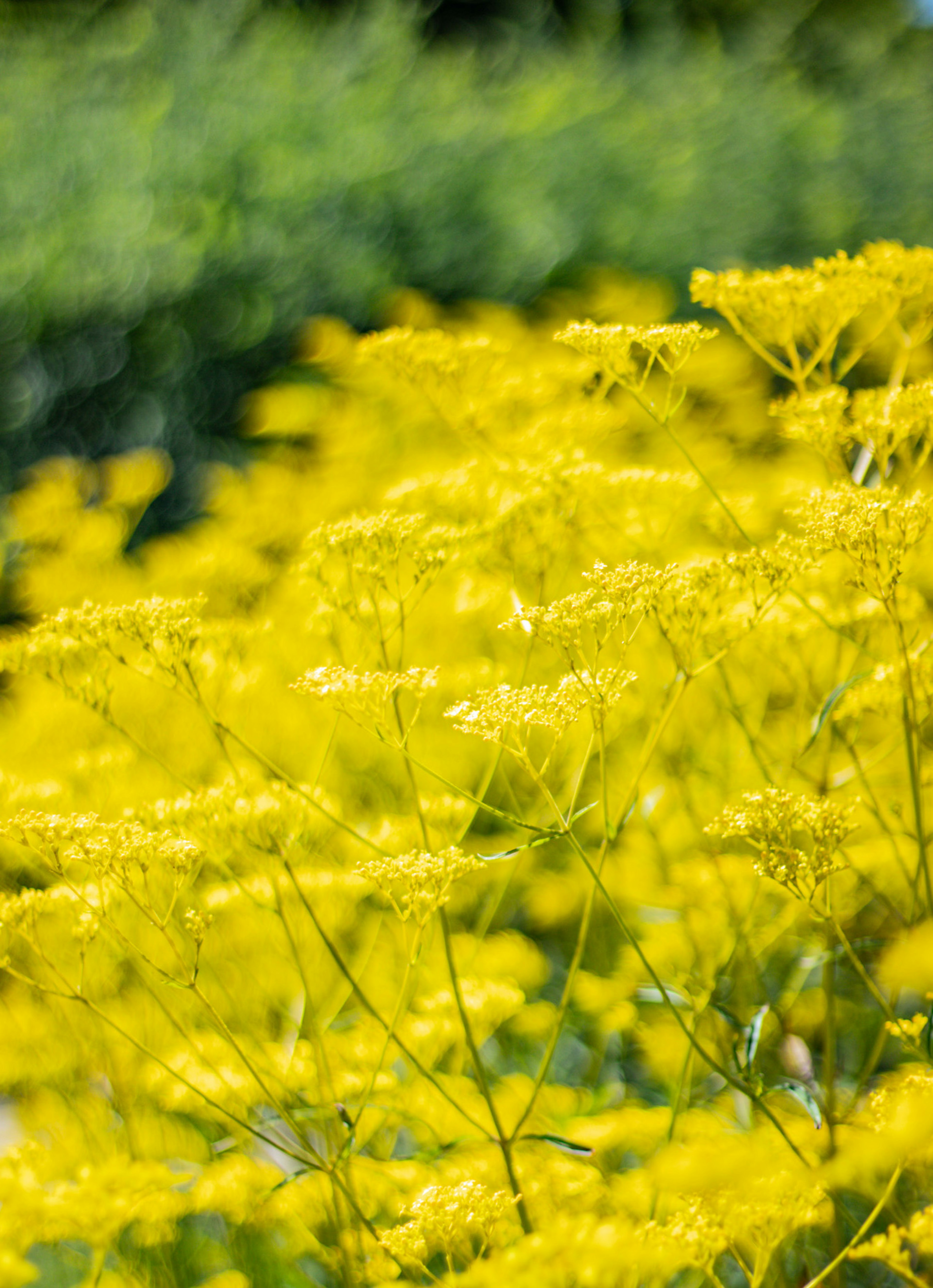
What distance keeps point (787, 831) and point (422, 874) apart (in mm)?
302

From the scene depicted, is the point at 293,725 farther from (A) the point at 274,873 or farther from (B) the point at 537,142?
(B) the point at 537,142

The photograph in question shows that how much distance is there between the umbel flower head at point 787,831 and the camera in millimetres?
858

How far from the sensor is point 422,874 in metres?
0.89

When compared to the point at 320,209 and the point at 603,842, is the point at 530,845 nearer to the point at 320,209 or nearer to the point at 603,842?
the point at 603,842

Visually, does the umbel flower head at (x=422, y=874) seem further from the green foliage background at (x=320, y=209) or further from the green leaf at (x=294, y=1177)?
the green foliage background at (x=320, y=209)

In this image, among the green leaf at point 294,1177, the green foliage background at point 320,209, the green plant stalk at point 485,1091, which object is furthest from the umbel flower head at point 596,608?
the green foliage background at point 320,209

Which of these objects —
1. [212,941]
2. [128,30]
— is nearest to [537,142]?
[128,30]

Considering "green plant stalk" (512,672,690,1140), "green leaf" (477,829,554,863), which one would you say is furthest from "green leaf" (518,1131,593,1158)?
"green leaf" (477,829,554,863)

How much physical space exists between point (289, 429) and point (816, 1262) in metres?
2.62

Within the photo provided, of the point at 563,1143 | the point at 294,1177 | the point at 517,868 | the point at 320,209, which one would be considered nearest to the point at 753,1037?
the point at 563,1143

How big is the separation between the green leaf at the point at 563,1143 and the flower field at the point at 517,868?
3 cm

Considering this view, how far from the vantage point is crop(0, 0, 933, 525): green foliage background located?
4.15 meters

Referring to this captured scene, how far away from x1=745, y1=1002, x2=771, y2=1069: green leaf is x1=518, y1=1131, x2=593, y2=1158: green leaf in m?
0.17

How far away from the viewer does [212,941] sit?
1.58 metres
